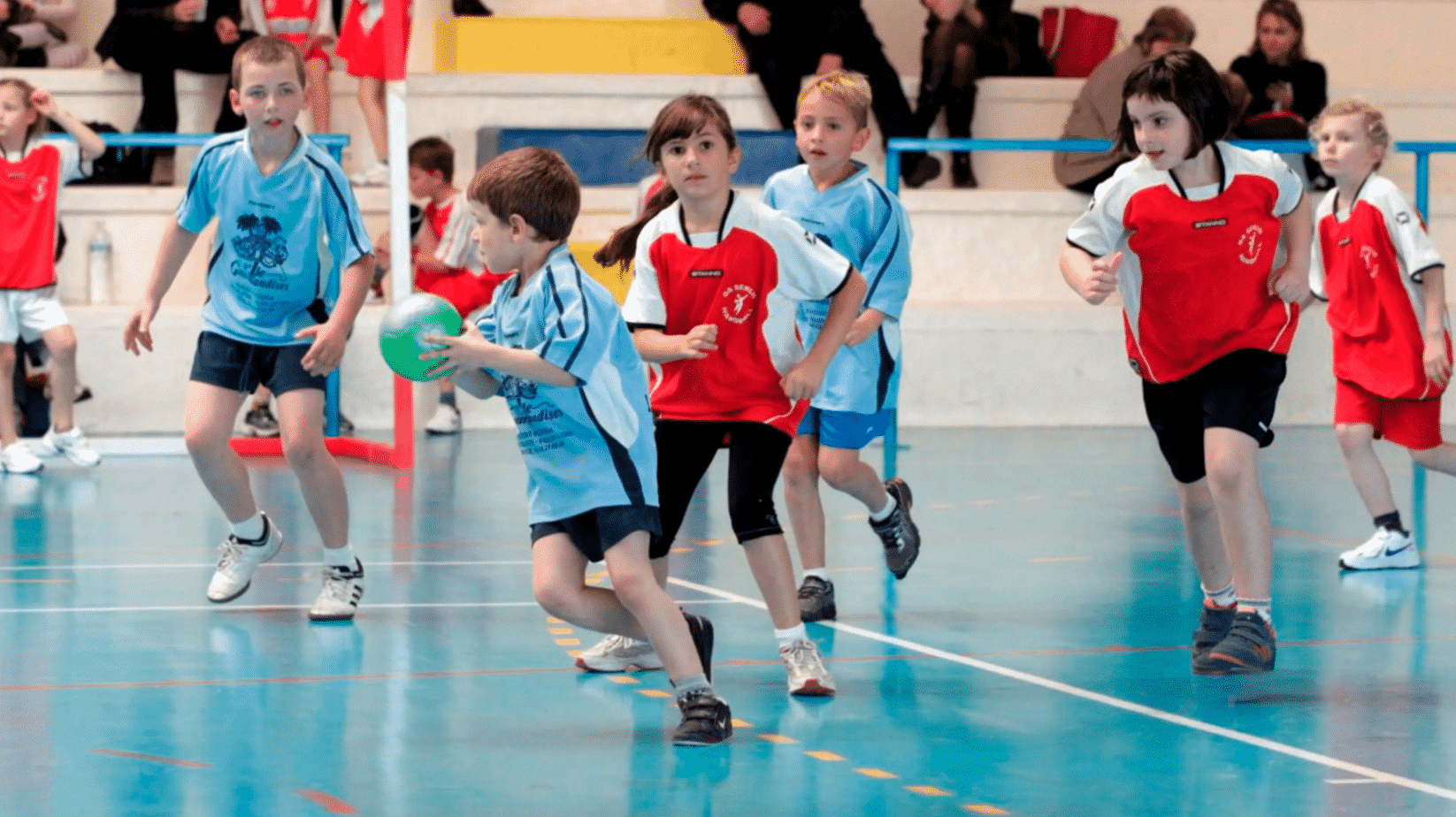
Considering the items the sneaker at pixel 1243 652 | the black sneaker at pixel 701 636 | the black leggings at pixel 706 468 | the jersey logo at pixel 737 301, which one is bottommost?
the sneaker at pixel 1243 652

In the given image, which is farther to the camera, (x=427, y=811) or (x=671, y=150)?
(x=671, y=150)

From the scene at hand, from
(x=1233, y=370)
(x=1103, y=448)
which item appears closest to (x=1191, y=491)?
(x=1233, y=370)

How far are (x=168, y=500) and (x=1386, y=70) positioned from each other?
10.7 meters

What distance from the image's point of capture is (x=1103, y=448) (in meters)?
10.7

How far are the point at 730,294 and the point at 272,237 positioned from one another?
5.38ft

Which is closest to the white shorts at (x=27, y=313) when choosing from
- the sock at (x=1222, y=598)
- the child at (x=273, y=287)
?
the child at (x=273, y=287)

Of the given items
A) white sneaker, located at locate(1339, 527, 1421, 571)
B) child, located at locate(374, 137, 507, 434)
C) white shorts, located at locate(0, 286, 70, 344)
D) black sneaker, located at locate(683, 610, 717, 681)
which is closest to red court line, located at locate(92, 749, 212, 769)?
black sneaker, located at locate(683, 610, 717, 681)

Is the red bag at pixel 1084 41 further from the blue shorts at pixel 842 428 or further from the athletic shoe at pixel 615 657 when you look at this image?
the athletic shoe at pixel 615 657

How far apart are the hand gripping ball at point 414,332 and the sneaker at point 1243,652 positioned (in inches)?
83.5

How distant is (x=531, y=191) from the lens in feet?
13.2

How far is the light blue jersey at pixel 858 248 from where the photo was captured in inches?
217

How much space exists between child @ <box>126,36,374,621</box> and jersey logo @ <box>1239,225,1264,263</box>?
2.42 metres

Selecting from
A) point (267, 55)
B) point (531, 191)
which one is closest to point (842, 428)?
point (531, 191)

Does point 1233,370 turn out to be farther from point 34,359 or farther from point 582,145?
point 582,145
